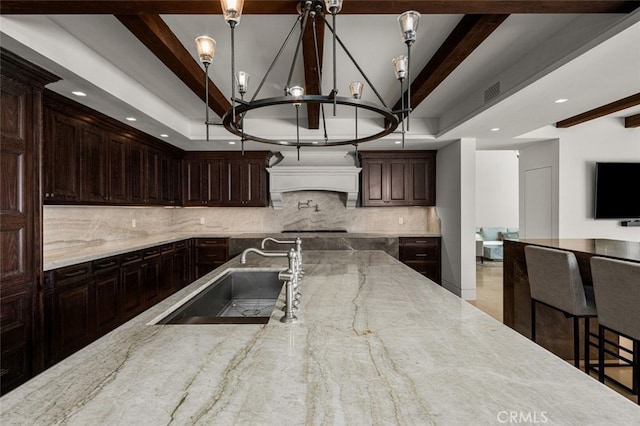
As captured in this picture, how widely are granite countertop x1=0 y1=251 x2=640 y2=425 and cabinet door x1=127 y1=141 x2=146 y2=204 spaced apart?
10.1 ft

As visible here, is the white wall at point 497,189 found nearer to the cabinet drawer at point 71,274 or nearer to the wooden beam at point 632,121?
the wooden beam at point 632,121

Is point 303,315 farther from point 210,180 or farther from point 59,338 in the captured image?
point 210,180

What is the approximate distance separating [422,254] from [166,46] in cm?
422

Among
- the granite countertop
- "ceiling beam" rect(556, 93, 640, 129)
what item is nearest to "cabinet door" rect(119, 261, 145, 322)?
the granite countertop

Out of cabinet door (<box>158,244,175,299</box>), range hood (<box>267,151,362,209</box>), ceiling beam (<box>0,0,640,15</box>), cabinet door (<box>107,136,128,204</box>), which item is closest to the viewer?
ceiling beam (<box>0,0,640,15</box>)

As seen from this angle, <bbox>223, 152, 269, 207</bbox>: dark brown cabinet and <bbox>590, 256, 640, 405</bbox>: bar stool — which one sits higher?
A: <bbox>223, 152, 269, 207</bbox>: dark brown cabinet

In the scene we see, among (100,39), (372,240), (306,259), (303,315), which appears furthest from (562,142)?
(100,39)

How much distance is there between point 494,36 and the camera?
2.27 meters

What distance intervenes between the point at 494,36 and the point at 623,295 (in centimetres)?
187

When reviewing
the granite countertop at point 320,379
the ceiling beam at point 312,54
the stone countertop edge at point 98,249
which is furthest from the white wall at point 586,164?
the granite countertop at point 320,379

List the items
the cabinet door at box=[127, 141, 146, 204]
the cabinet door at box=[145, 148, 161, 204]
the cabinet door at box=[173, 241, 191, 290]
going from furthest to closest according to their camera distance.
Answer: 1. the cabinet door at box=[173, 241, 191, 290]
2. the cabinet door at box=[145, 148, 161, 204]
3. the cabinet door at box=[127, 141, 146, 204]

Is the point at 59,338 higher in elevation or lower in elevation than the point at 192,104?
lower

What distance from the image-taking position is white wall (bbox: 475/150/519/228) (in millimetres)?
8289

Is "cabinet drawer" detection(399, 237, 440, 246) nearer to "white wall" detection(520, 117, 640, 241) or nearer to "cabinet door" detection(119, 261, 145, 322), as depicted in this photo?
"white wall" detection(520, 117, 640, 241)
